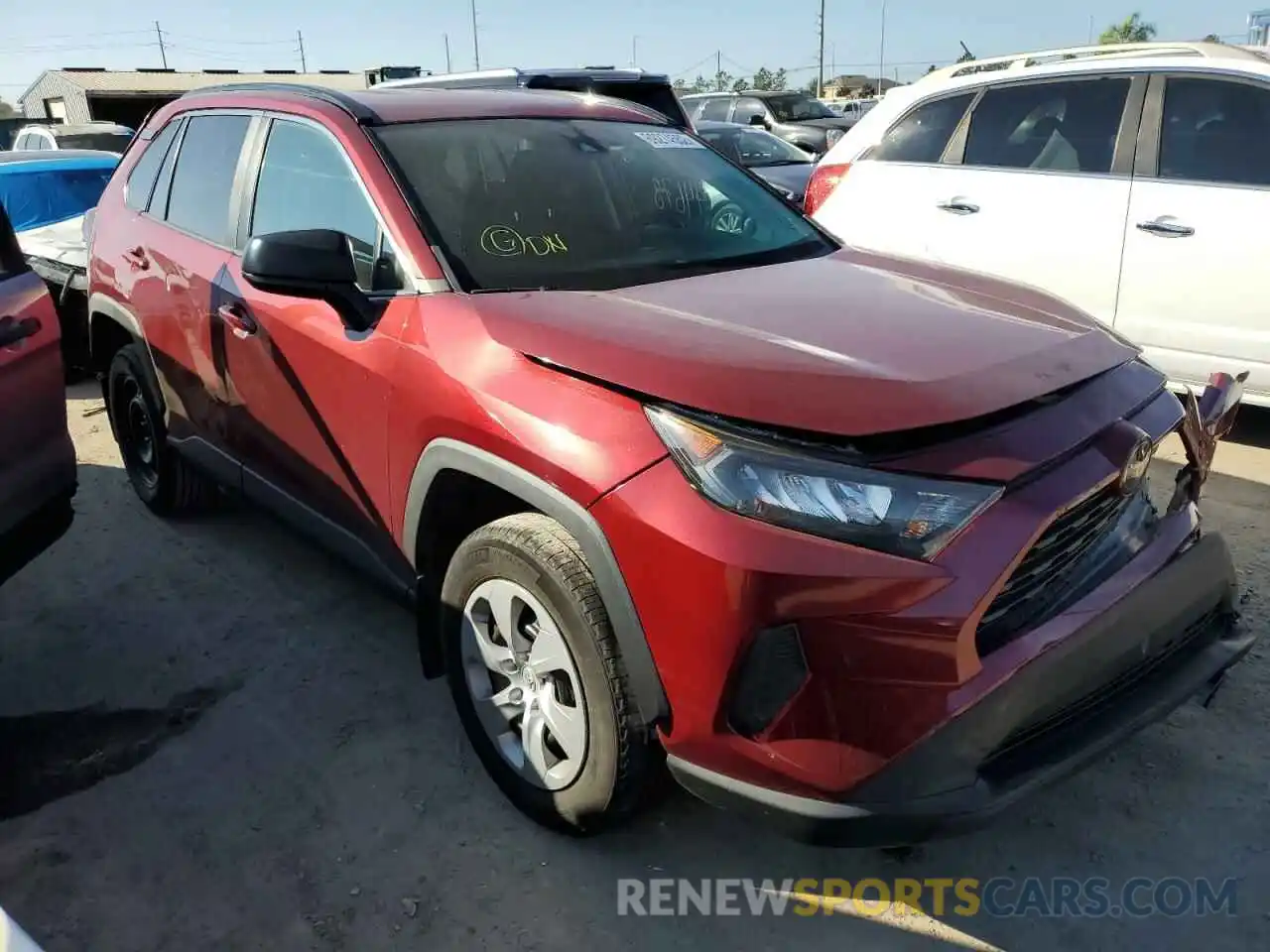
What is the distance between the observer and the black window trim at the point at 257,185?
106 inches

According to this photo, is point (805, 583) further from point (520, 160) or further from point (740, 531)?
point (520, 160)

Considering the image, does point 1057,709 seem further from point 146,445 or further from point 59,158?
point 59,158

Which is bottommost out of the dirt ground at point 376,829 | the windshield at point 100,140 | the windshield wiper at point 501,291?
the dirt ground at point 376,829

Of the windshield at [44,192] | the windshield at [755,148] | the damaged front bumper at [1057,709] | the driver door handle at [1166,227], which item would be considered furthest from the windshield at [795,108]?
the damaged front bumper at [1057,709]

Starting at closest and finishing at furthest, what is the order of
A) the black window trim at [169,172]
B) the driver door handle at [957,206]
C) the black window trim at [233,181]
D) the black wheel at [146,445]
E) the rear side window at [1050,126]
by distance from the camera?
the black window trim at [233,181] < the black window trim at [169,172] < the black wheel at [146,445] < the rear side window at [1050,126] < the driver door handle at [957,206]

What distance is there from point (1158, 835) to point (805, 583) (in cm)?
135

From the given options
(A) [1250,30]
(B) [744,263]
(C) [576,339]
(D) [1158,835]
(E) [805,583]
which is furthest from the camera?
(A) [1250,30]

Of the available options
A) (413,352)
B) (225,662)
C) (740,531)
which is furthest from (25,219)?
(740,531)

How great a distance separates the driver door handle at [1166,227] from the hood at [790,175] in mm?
4810

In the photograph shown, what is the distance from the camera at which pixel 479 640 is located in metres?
2.57

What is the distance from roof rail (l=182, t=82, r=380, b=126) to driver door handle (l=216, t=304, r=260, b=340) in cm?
72

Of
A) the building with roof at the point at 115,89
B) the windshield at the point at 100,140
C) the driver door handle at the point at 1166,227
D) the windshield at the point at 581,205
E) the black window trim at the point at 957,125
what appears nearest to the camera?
the windshield at the point at 581,205

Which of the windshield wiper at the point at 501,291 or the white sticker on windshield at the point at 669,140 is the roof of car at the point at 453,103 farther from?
the windshield wiper at the point at 501,291

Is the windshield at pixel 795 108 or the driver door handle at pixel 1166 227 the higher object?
the driver door handle at pixel 1166 227
